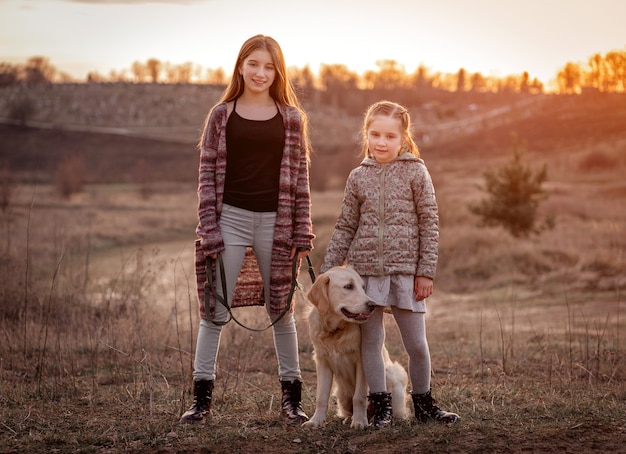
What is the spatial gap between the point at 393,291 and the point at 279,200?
0.93 meters

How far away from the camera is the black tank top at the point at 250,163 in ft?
14.3

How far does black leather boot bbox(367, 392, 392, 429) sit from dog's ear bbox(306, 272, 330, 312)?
65 cm

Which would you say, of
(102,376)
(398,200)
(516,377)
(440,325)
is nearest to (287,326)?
(398,200)

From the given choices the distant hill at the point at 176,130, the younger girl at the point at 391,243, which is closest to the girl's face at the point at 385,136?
the younger girl at the point at 391,243

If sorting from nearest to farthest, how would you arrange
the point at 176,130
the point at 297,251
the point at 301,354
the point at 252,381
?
the point at 297,251 < the point at 252,381 < the point at 301,354 < the point at 176,130

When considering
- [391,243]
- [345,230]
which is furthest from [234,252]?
[391,243]

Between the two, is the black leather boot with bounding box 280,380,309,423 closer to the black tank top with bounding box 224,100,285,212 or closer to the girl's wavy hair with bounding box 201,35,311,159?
the black tank top with bounding box 224,100,285,212

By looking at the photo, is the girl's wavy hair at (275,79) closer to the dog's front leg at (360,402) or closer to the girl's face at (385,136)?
the girl's face at (385,136)

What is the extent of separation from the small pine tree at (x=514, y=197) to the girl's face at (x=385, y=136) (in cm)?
1393

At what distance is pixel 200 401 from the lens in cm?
446

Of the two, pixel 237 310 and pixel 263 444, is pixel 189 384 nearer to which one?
pixel 263 444

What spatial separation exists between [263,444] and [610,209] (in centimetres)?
2662

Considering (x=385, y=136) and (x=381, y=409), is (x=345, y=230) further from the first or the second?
(x=381, y=409)

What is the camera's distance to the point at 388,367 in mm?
4473
